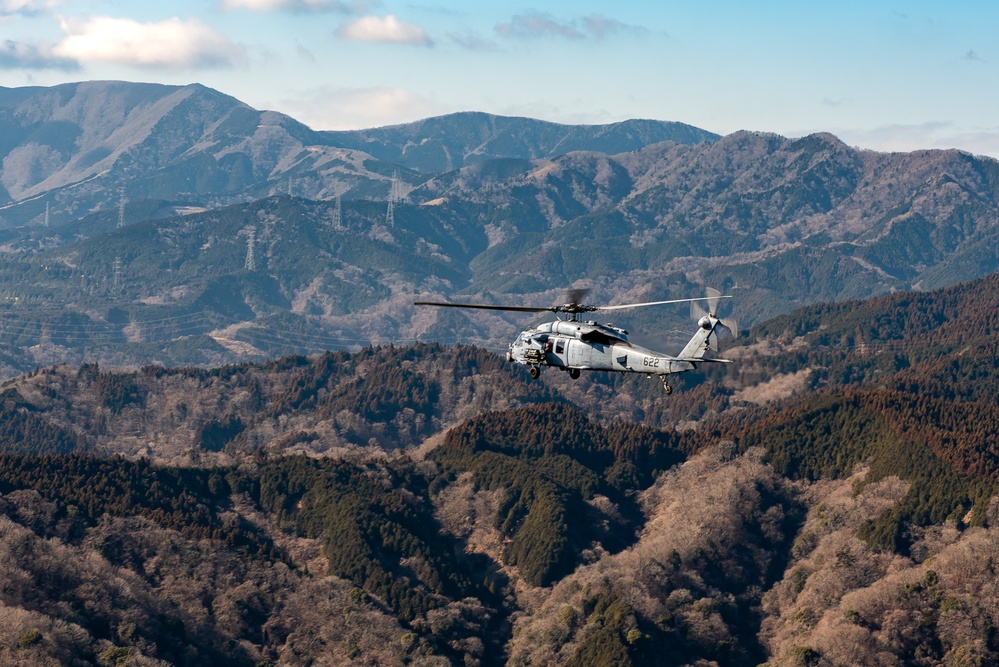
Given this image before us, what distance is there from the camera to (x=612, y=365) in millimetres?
152875

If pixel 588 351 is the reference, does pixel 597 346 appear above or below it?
above

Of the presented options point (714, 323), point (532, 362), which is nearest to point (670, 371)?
point (714, 323)

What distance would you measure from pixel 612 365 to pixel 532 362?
11719 millimetres

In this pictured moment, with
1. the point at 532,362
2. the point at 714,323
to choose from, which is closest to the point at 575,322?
the point at 532,362

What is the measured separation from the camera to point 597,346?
504 ft

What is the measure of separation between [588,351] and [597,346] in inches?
58.0

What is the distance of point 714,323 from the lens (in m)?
147

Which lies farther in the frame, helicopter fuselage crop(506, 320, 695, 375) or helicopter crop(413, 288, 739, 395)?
helicopter fuselage crop(506, 320, 695, 375)

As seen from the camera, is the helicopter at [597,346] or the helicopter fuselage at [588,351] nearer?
the helicopter at [597,346]

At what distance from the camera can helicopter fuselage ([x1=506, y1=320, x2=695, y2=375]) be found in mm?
147250

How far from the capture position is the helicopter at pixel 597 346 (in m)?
146

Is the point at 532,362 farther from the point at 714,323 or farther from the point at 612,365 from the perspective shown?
the point at 714,323

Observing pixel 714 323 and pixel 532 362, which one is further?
pixel 532 362

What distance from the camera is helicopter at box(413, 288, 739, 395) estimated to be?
146375 millimetres
